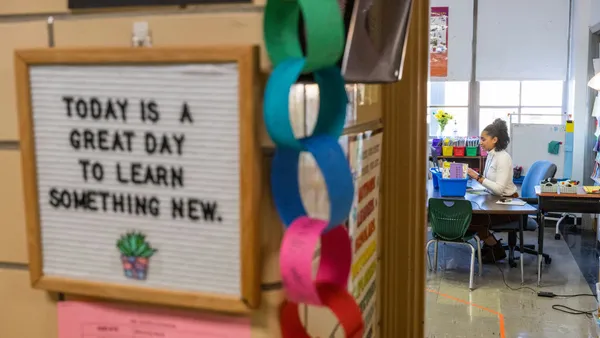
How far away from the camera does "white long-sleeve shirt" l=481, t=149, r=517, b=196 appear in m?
6.48

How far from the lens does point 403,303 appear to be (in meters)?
1.53

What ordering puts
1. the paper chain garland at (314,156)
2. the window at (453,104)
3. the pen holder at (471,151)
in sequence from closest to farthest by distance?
the paper chain garland at (314,156), the pen holder at (471,151), the window at (453,104)

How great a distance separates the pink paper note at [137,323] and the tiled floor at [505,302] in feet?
14.5

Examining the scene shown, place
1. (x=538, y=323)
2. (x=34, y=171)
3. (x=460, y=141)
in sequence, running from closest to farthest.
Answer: (x=34, y=171)
(x=538, y=323)
(x=460, y=141)

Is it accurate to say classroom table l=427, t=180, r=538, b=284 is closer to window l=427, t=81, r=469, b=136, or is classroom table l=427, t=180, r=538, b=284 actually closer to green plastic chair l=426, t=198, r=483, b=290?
green plastic chair l=426, t=198, r=483, b=290

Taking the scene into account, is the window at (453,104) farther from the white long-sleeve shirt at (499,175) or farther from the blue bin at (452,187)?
the blue bin at (452,187)

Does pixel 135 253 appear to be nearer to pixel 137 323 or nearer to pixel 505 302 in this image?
pixel 137 323

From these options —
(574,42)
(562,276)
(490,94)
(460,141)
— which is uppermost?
(574,42)

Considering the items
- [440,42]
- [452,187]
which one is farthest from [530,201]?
[440,42]

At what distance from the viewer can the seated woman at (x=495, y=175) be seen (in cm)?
642

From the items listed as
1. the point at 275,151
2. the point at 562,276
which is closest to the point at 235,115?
the point at 275,151

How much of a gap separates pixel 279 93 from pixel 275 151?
4.3 inches

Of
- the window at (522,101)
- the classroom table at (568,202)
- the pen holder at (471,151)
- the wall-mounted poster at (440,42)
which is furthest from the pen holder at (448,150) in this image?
the classroom table at (568,202)

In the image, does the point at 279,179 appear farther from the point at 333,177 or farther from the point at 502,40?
the point at 502,40
